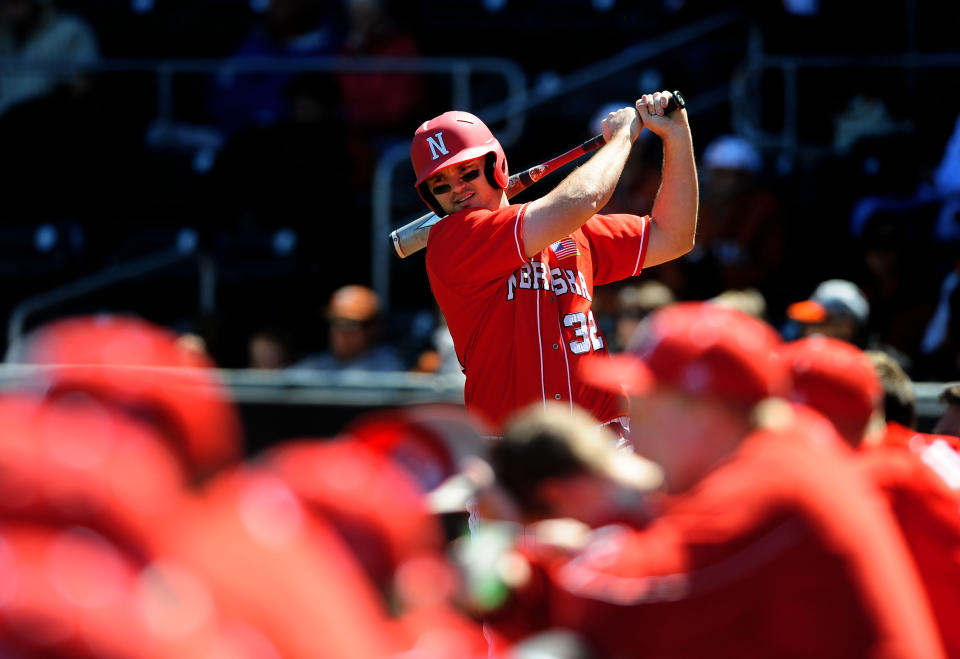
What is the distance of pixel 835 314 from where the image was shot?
21.5 ft

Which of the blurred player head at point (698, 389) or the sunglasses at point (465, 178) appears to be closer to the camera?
the blurred player head at point (698, 389)

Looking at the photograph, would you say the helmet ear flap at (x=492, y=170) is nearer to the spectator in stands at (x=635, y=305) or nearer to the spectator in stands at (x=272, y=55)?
the spectator in stands at (x=635, y=305)

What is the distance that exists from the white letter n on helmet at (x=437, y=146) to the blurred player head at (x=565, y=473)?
67.8 inches

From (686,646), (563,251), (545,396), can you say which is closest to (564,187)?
(563,251)

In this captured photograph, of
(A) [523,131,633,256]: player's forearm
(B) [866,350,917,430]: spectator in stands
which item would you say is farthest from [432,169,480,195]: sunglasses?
(B) [866,350,917,430]: spectator in stands

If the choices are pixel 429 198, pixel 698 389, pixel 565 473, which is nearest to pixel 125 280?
pixel 429 198

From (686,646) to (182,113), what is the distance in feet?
29.3

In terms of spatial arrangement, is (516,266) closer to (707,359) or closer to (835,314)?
(707,359)

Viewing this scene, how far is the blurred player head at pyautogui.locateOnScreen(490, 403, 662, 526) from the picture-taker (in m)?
2.80

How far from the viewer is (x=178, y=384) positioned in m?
2.67

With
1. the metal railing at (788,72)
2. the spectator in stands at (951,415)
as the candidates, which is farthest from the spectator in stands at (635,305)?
the spectator in stands at (951,415)

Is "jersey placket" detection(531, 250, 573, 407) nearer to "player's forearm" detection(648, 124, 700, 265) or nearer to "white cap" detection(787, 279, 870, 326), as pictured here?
"player's forearm" detection(648, 124, 700, 265)

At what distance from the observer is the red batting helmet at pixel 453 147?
4480mm

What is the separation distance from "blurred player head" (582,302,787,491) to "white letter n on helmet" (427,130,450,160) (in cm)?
181
